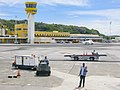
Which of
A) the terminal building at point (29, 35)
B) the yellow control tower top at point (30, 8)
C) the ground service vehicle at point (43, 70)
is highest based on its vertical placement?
the yellow control tower top at point (30, 8)

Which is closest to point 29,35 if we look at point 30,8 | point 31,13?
point 31,13

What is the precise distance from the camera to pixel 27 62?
111 ft

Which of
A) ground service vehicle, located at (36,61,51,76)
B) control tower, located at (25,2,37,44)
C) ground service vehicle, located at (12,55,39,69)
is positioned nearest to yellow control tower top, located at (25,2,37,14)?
control tower, located at (25,2,37,44)

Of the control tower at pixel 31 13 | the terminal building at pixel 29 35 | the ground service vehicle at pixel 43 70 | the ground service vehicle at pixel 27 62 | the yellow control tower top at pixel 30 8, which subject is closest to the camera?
the ground service vehicle at pixel 43 70

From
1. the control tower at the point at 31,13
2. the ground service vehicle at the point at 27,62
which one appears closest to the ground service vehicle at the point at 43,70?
the ground service vehicle at the point at 27,62

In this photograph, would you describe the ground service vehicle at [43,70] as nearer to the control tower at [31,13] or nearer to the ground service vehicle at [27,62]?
the ground service vehicle at [27,62]

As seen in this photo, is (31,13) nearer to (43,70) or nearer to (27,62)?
(27,62)

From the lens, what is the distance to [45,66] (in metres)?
28.3

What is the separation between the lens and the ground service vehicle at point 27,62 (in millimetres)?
33219

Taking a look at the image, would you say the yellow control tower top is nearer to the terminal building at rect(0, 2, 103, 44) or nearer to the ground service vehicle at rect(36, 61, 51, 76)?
the terminal building at rect(0, 2, 103, 44)

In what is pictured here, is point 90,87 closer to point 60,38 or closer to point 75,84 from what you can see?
point 75,84

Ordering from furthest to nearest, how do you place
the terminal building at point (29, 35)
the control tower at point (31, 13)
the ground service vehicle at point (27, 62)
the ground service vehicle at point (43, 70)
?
the terminal building at point (29, 35) < the control tower at point (31, 13) < the ground service vehicle at point (27, 62) < the ground service vehicle at point (43, 70)

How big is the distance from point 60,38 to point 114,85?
168693 millimetres

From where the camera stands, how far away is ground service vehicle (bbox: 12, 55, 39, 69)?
A: 33.2 metres
